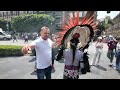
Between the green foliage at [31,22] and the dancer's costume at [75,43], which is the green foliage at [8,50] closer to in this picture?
the dancer's costume at [75,43]

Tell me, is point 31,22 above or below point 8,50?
above

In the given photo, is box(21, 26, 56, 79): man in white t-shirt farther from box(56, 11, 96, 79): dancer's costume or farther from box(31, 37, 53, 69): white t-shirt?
box(56, 11, 96, 79): dancer's costume

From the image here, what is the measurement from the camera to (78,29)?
12.6 feet

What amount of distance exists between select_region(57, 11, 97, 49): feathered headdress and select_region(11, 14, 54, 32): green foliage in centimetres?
4186

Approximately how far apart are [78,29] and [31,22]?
144 feet

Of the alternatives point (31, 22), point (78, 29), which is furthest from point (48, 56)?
point (31, 22)

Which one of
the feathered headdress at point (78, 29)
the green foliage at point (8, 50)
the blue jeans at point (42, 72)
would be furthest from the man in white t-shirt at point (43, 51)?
the green foliage at point (8, 50)

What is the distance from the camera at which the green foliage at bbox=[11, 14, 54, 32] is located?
46.3 meters

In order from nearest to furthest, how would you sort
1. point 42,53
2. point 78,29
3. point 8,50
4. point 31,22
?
point 78,29
point 42,53
point 8,50
point 31,22

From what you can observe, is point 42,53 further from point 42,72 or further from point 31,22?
point 31,22

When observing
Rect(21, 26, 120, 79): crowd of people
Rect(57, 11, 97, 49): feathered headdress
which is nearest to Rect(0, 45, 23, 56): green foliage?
Rect(21, 26, 120, 79): crowd of people

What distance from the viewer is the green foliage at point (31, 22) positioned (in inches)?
1822
